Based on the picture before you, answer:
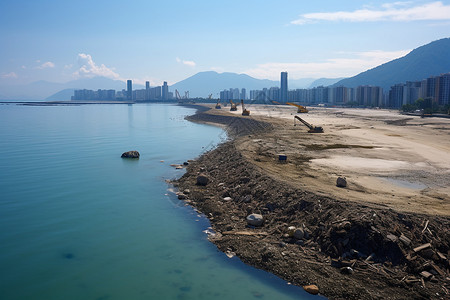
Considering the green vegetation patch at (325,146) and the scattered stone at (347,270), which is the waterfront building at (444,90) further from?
the scattered stone at (347,270)

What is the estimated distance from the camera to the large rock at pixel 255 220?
1623 cm

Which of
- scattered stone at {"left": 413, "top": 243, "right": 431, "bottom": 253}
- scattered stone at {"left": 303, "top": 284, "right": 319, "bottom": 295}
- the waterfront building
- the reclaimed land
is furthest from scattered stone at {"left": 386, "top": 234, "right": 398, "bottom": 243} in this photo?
the waterfront building

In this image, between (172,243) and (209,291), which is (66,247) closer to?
(172,243)

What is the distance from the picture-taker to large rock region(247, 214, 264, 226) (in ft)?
53.3

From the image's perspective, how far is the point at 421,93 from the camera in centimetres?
14038

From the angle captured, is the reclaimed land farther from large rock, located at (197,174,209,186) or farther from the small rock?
large rock, located at (197,174,209,186)

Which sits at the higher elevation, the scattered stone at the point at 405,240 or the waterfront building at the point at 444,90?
the waterfront building at the point at 444,90

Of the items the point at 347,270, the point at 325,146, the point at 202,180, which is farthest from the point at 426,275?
the point at 325,146

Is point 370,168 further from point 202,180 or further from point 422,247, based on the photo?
point 422,247

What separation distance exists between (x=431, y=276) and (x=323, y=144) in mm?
27498

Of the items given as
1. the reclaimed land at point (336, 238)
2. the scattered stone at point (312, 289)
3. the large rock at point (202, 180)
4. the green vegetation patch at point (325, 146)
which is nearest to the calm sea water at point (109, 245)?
the scattered stone at point (312, 289)

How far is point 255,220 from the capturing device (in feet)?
53.5

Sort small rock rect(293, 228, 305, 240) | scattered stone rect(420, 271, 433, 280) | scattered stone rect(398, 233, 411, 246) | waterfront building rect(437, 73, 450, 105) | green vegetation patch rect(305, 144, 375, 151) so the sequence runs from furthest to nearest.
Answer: waterfront building rect(437, 73, 450, 105)
green vegetation patch rect(305, 144, 375, 151)
small rock rect(293, 228, 305, 240)
scattered stone rect(398, 233, 411, 246)
scattered stone rect(420, 271, 433, 280)

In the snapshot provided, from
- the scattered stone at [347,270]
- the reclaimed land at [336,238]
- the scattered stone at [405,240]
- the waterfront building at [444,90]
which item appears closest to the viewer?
the reclaimed land at [336,238]
